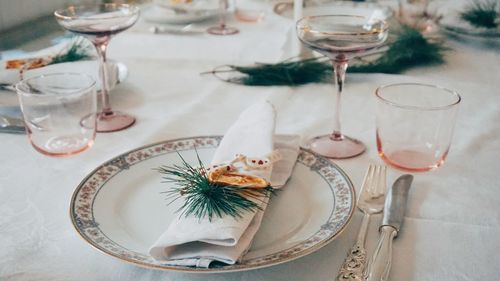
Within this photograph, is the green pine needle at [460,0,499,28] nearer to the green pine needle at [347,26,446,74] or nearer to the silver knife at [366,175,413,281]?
the green pine needle at [347,26,446,74]

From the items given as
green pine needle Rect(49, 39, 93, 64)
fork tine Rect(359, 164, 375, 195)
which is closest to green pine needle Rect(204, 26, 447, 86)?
green pine needle Rect(49, 39, 93, 64)

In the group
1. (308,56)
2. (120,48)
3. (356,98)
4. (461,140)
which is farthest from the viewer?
(120,48)

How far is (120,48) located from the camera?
1205 millimetres

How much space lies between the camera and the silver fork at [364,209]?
49 centimetres

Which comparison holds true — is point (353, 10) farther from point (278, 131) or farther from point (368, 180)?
point (368, 180)

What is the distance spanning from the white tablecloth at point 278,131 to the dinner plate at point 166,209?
25mm

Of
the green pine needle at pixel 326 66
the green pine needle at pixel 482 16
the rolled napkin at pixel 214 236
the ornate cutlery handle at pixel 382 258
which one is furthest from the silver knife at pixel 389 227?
the green pine needle at pixel 482 16

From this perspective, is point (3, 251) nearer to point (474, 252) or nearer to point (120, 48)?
point (474, 252)

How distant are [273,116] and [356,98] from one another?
29cm

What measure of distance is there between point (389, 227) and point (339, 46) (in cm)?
26

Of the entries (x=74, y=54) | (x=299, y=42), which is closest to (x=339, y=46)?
(x=299, y=42)

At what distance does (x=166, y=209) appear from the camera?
23.0 inches

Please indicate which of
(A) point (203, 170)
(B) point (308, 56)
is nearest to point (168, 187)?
(A) point (203, 170)

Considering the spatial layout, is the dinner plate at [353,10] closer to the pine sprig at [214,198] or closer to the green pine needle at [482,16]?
the green pine needle at [482,16]
